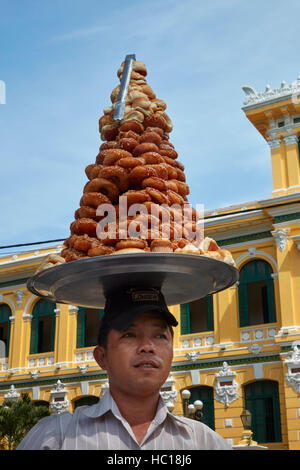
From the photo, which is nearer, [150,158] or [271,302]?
[150,158]

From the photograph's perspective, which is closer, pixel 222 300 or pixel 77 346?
pixel 222 300

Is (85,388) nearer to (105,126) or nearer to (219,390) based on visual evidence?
(219,390)

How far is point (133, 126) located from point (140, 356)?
143 centimetres

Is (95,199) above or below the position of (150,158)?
below

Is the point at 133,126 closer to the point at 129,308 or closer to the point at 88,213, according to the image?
the point at 88,213

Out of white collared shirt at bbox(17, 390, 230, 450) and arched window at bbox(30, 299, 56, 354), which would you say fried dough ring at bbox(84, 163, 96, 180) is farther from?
arched window at bbox(30, 299, 56, 354)

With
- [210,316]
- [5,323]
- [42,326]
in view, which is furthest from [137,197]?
[5,323]

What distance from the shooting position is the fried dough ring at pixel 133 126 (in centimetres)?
363

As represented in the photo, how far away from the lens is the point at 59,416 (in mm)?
2729

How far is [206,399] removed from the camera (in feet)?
59.9

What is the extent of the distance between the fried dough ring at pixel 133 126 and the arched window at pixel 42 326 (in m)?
18.7
